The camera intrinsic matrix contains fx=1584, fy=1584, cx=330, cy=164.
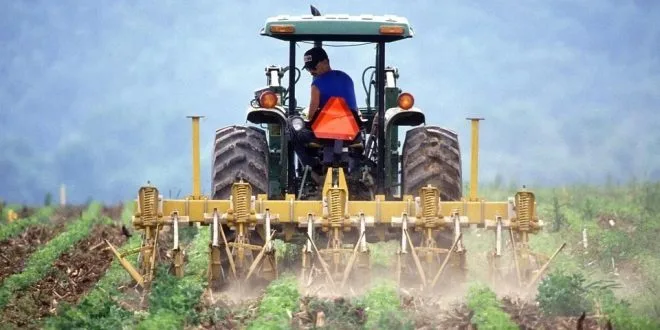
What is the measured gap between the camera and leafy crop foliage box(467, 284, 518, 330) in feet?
36.8

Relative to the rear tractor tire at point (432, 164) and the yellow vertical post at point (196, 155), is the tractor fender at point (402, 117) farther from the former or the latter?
the yellow vertical post at point (196, 155)

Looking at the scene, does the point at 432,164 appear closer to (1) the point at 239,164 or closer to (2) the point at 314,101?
(2) the point at 314,101

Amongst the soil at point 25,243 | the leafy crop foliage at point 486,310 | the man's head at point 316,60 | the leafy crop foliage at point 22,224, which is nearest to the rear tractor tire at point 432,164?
the man's head at point 316,60

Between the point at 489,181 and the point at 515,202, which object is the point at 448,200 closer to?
the point at 515,202

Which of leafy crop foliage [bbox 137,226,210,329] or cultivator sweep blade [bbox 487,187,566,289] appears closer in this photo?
leafy crop foliage [bbox 137,226,210,329]

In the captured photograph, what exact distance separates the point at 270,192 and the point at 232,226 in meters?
1.42

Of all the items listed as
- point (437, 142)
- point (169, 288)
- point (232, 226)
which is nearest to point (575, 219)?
point (437, 142)

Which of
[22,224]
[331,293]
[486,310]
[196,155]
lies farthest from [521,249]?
[22,224]

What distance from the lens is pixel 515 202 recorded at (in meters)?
14.1

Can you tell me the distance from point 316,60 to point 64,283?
3.33 metres

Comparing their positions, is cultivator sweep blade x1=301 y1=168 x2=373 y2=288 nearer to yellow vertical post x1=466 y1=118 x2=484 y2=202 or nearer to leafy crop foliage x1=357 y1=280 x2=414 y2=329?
leafy crop foliage x1=357 y1=280 x2=414 y2=329

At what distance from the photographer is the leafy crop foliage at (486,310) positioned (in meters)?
11.2

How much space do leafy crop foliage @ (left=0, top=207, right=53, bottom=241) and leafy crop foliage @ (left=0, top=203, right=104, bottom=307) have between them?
0.57m

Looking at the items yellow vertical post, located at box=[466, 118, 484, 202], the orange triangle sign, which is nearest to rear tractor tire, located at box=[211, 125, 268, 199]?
the orange triangle sign
